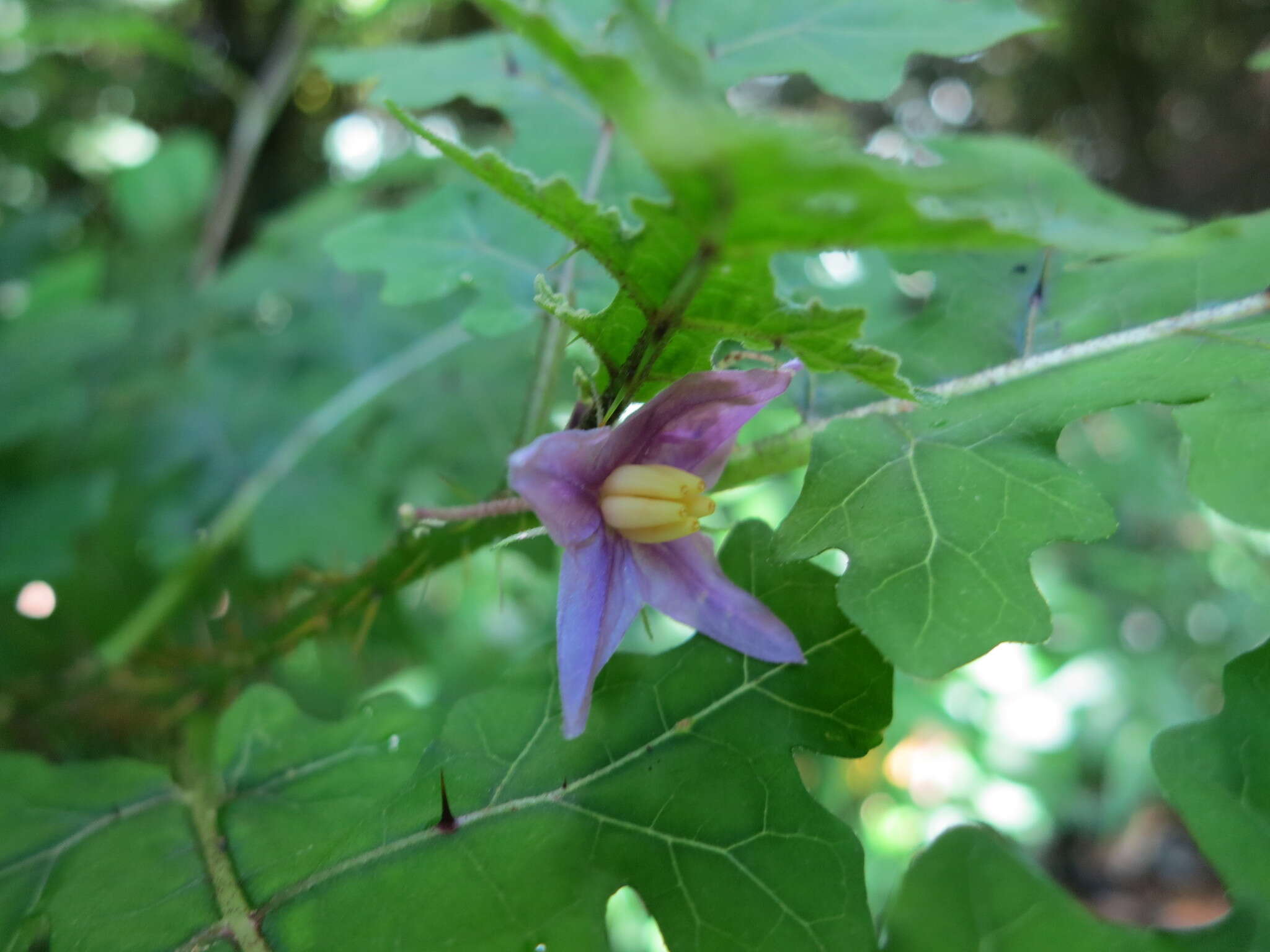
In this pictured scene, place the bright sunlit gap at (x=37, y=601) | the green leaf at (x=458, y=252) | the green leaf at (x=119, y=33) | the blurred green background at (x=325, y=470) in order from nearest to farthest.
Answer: the green leaf at (x=458, y=252) → the blurred green background at (x=325, y=470) → the bright sunlit gap at (x=37, y=601) → the green leaf at (x=119, y=33)

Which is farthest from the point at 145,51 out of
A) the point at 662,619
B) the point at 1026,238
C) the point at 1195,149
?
the point at 1195,149

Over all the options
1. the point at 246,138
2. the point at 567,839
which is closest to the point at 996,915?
the point at 567,839

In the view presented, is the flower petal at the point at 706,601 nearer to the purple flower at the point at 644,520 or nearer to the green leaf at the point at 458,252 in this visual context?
the purple flower at the point at 644,520

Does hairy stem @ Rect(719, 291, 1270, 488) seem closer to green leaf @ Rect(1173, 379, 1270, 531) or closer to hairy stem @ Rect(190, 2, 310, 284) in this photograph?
green leaf @ Rect(1173, 379, 1270, 531)

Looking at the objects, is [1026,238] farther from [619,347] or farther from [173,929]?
[173,929]

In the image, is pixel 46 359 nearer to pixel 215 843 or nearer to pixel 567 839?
pixel 215 843

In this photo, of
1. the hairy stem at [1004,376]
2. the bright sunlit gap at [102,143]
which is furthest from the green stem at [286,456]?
the bright sunlit gap at [102,143]
